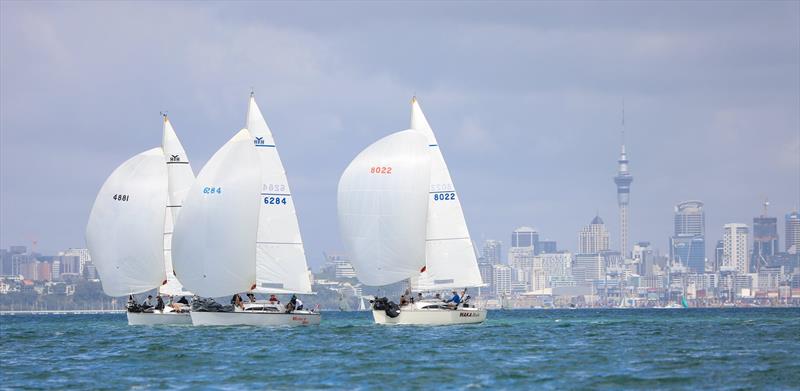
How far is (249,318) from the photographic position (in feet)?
232

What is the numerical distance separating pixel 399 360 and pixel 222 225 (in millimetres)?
20646

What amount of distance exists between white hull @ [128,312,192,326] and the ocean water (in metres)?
6.61

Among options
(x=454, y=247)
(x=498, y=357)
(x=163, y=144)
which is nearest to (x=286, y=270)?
(x=454, y=247)

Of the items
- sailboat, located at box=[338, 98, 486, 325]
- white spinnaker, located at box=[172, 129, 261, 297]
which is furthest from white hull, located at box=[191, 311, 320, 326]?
sailboat, located at box=[338, 98, 486, 325]

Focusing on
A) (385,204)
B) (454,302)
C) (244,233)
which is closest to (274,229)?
(244,233)

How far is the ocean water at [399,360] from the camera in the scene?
44219 mm

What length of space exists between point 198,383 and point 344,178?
1118 inches

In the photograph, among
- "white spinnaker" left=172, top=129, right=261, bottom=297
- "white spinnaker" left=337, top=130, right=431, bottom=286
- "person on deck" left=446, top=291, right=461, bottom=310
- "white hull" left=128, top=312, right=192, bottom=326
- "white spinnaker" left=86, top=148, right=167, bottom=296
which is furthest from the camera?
"white spinnaker" left=86, top=148, right=167, bottom=296

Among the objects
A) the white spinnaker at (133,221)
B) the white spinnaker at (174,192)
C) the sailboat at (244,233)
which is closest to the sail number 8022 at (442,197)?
the sailboat at (244,233)

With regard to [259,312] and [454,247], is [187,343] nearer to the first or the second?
[259,312]

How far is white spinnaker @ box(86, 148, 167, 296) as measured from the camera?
265 feet

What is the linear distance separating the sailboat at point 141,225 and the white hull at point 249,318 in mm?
7565

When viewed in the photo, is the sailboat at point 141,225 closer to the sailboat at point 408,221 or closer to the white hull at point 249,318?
the white hull at point 249,318

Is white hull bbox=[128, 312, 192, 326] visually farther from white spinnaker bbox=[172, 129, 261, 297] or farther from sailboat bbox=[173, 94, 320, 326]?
white spinnaker bbox=[172, 129, 261, 297]
